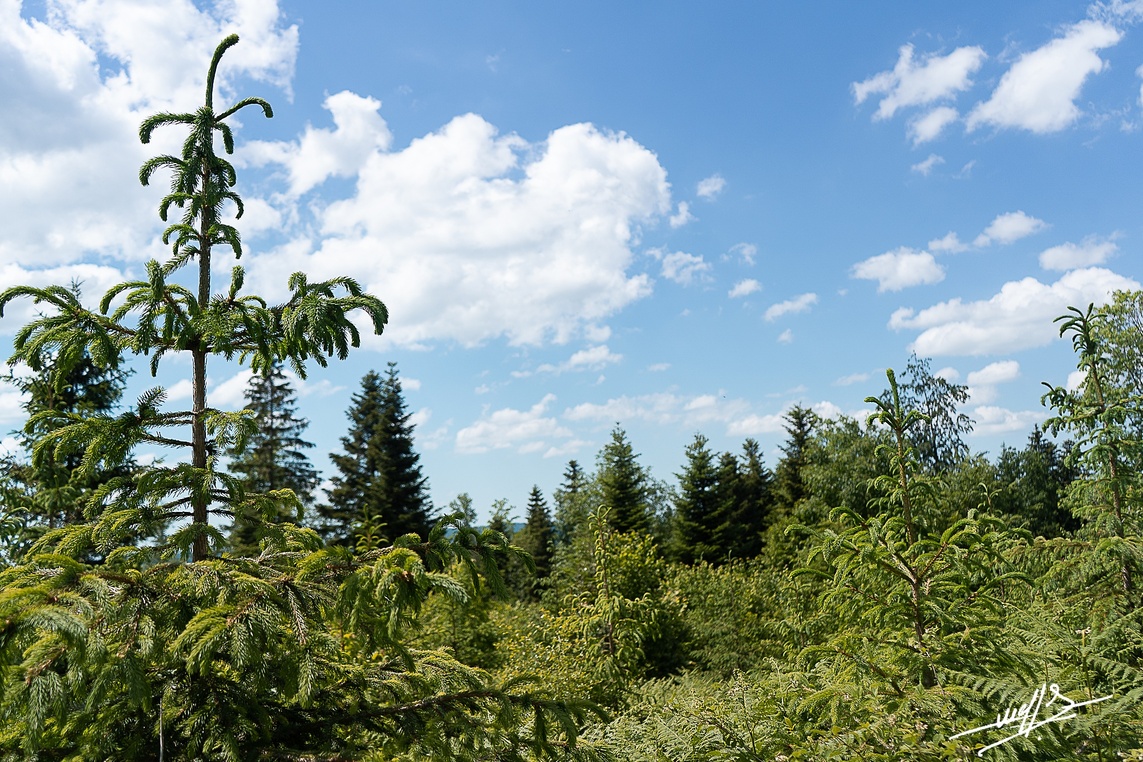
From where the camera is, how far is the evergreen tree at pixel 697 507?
30812 millimetres

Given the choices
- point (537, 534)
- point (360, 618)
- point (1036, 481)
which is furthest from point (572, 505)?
point (360, 618)

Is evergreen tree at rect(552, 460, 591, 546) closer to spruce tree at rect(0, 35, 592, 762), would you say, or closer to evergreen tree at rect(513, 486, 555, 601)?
evergreen tree at rect(513, 486, 555, 601)

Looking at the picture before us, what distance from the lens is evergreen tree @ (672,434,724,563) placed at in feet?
101

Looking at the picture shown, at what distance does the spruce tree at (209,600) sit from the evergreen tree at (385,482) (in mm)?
23119

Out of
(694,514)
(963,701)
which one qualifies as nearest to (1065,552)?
(963,701)

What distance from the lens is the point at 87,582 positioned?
8.79 feet

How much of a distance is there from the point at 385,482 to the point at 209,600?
25.6 meters

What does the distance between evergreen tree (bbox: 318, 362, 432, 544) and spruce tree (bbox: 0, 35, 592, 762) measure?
2312 centimetres

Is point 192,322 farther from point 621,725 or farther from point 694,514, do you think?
point 694,514

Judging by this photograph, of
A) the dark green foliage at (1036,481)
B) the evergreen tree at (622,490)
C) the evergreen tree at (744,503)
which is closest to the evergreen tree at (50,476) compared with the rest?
the evergreen tree at (622,490)

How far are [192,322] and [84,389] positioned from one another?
13.8m

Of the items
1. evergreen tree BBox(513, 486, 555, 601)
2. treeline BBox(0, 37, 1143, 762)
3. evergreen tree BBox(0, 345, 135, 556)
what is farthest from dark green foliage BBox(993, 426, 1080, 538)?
evergreen tree BBox(0, 345, 135, 556)

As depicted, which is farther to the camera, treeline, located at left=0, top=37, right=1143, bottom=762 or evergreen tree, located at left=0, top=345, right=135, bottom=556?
evergreen tree, located at left=0, top=345, right=135, bottom=556

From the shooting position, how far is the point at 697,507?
31438 millimetres
